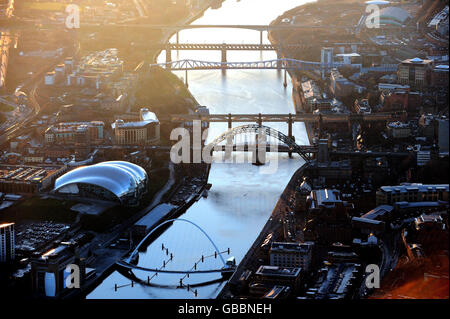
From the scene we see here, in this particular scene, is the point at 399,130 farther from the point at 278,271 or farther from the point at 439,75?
the point at 278,271

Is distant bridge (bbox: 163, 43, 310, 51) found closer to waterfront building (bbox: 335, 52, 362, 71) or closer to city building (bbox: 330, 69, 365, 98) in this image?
waterfront building (bbox: 335, 52, 362, 71)

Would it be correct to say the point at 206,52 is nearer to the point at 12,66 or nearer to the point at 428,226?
the point at 12,66

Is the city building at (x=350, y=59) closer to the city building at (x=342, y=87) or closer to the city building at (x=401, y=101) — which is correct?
the city building at (x=342, y=87)

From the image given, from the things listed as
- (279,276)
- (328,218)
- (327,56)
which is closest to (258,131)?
(328,218)

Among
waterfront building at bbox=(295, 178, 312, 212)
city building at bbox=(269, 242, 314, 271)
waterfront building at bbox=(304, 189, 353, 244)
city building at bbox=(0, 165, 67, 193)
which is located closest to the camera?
city building at bbox=(269, 242, 314, 271)

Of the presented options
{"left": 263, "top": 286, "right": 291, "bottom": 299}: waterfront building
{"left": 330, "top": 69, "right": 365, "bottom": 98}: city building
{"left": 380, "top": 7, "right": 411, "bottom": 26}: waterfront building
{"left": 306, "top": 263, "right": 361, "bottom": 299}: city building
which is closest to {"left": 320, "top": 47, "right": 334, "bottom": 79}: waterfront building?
{"left": 330, "top": 69, "right": 365, "bottom": 98}: city building

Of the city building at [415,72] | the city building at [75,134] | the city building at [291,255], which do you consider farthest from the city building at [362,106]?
the city building at [291,255]

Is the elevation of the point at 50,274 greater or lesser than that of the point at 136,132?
lesser
